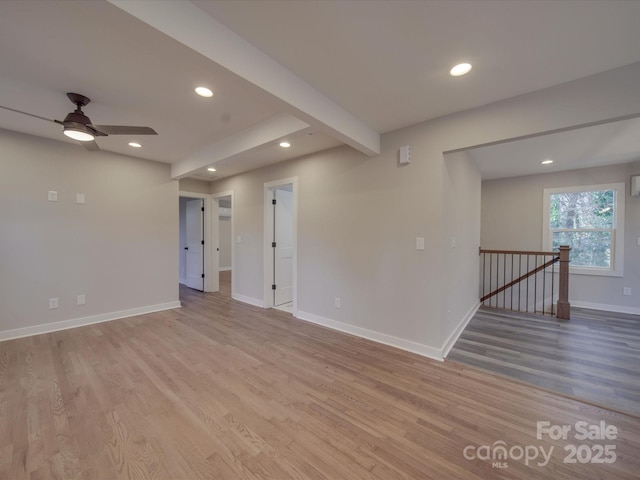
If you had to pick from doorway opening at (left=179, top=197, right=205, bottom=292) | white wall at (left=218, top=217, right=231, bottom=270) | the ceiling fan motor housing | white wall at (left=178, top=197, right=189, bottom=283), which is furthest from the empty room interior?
white wall at (left=218, top=217, right=231, bottom=270)

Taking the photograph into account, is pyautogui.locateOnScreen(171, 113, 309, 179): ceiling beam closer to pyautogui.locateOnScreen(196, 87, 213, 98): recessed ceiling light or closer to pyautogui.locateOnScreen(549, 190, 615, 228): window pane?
pyautogui.locateOnScreen(196, 87, 213, 98): recessed ceiling light

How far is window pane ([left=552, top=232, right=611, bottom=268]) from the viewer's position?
4465 mm

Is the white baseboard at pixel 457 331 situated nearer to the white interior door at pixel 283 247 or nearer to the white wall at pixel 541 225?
the white wall at pixel 541 225

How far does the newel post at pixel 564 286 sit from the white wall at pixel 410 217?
129 centimetres

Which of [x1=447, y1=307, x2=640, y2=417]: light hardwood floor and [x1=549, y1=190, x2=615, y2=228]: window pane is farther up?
[x1=549, y1=190, x2=615, y2=228]: window pane

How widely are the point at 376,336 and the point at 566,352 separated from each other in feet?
6.76

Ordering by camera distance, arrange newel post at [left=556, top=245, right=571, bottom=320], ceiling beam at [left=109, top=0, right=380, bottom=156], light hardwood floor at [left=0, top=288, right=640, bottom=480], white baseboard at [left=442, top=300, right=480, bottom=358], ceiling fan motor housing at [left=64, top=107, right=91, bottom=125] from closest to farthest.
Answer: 1. ceiling beam at [left=109, top=0, right=380, bottom=156]
2. light hardwood floor at [left=0, top=288, right=640, bottom=480]
3. ceiling fan motor housing at [left=64, top=107, right=91, bottom=125]
4. white baseboard at [left=442, top=300, right=480, bottom=358]
5. newel post at [left=556, top=245, right=571, bottom=320]

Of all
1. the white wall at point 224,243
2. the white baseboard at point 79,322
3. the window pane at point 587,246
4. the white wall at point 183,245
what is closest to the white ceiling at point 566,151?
the window pane at point 587,246

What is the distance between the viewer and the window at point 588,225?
4312 millimetres

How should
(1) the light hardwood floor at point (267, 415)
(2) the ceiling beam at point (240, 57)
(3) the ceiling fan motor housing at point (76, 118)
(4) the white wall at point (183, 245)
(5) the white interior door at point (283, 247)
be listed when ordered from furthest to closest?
(4) the white wall at point (183, 245), (5) the white interior door at point (283, 247), (3) the ceiling fan motor housing at point (76, 118), (1) the light hardwood floor at point (267, 415), (2) the ceiling beam at point (240, 57)

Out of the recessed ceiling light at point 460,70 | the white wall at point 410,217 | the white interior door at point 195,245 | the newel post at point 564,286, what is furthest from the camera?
the white interior door at point 195,245

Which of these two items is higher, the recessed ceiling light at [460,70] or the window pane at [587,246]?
the recessed ceiling light at [460,70]

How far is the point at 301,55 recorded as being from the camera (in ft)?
5.81

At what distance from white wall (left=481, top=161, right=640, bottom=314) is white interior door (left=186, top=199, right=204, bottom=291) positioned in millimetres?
6370
